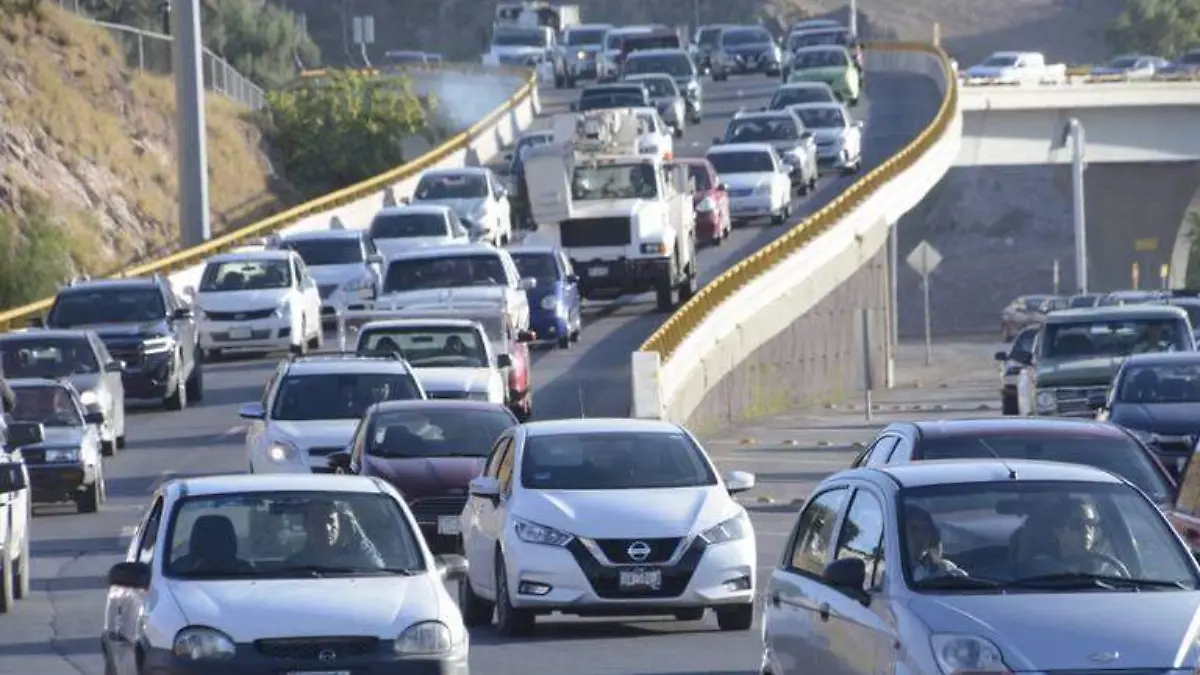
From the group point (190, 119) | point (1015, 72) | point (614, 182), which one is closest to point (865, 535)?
point (614, 182)

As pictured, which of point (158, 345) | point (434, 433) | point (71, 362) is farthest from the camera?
point (158, 345)

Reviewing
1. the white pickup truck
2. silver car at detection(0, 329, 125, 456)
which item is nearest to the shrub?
the white pickup truck

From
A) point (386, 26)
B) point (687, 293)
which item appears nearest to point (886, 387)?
point (687, 293)

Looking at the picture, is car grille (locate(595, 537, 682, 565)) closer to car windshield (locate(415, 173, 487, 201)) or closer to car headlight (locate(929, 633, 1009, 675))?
car headlight (locate(929, 633, 1009, 675))

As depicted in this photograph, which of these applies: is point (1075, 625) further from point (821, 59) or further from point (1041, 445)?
point (821, 59)

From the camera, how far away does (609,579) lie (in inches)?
758

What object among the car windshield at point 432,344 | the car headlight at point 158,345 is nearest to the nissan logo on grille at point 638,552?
the car windshield at point 432,344

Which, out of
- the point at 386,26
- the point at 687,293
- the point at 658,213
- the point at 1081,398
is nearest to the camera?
the point at 1081,398

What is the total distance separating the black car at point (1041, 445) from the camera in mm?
17500

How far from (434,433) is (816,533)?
39.9 ft

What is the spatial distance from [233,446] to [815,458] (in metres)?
8.23

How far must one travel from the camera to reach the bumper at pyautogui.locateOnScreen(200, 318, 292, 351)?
4484 centimetres

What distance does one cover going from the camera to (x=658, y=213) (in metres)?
47.5

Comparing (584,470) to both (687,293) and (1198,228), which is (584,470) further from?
(1198,228)
